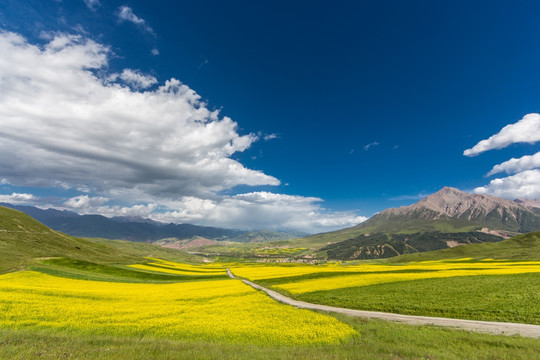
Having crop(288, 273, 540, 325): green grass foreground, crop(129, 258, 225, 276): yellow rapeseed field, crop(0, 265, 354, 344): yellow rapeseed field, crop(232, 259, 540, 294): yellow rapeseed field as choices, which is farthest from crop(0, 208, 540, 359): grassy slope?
crop(129, 258, 225, 276): yellow rapeseed field

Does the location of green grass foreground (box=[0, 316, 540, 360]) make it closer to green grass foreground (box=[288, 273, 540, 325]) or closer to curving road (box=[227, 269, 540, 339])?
curving road (box=[227, 269, 540, 339])

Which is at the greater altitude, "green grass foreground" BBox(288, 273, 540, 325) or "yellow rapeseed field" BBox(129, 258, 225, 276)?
"green grass foreground" BBox(288, 273, 540, 325)

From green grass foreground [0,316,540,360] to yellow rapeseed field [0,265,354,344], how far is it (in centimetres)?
193

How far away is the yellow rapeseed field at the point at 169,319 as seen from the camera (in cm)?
1828

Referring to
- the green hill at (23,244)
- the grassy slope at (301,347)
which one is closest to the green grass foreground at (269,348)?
the grassy slope at (301,347)

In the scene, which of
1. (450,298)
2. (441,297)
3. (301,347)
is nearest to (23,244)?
(301,347)

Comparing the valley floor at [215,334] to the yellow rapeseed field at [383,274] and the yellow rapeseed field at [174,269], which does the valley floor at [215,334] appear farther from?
the yellow rapeseed field at [174,269]

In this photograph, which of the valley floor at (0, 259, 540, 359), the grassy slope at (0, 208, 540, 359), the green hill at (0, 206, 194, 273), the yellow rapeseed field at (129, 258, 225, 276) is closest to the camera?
the grassy slope at (0, 208, 540, 359)

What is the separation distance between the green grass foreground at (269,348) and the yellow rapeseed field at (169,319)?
1928 mm

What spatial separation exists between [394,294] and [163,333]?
30.6m

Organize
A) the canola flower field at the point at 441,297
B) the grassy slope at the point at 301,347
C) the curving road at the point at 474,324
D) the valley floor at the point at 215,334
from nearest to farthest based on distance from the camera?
the grassy slope at the point at 301,347 → the valley floor at the point at 215,334 → the curving road at the point at 474,324 → the canola flower field at the point at 441,297

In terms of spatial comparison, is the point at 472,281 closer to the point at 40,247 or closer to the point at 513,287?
the point at 513,287

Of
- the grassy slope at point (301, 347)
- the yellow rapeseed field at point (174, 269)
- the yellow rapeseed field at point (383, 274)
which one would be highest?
the grassy slope at point (301, 347)

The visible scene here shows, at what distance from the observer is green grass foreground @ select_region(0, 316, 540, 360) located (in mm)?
13047
